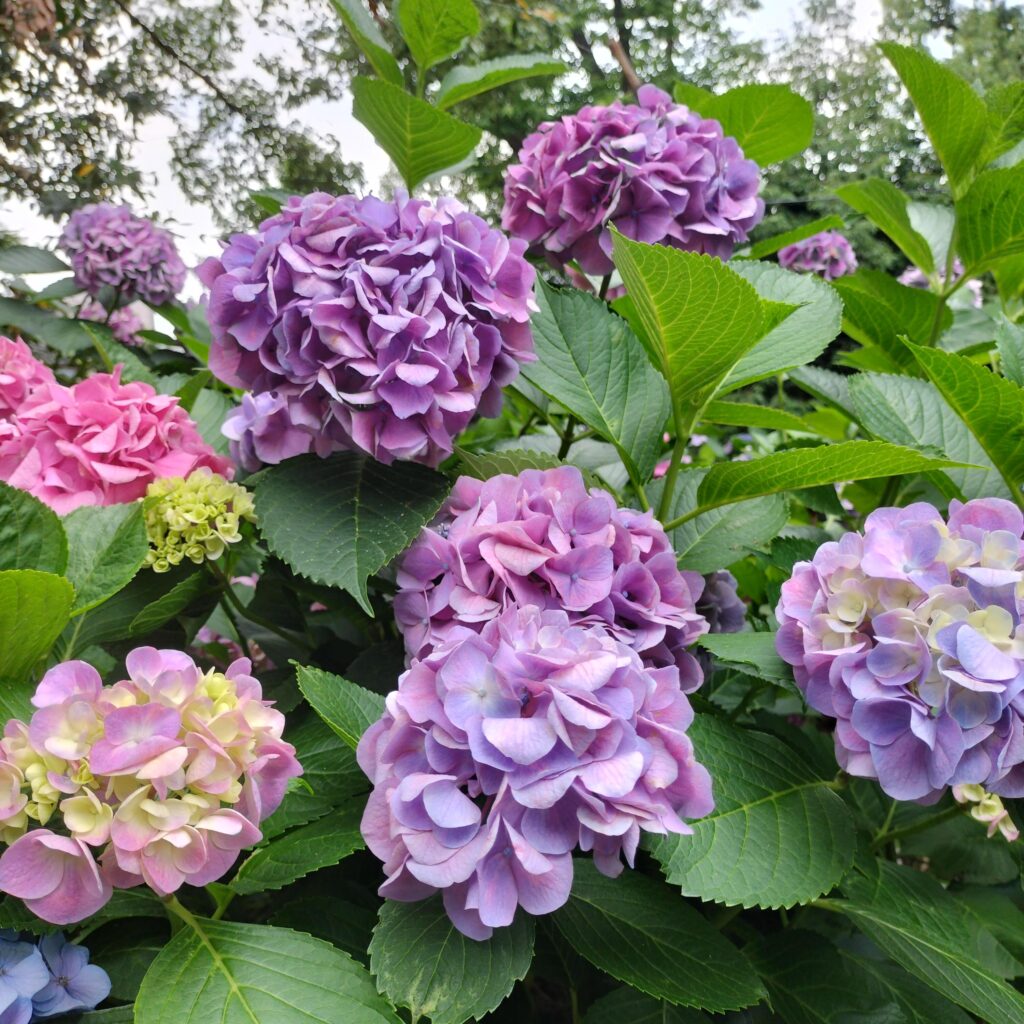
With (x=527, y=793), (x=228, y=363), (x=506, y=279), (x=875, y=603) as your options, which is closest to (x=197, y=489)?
(x=228, y=363)

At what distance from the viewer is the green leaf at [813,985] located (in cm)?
70

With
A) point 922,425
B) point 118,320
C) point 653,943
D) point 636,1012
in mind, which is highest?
point 922,425

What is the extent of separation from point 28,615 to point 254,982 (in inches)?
10.5

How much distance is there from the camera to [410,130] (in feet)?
Answer: 2.90

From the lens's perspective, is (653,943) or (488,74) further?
(488,74)

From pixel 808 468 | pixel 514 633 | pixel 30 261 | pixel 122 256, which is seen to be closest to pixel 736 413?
pixel 808 468

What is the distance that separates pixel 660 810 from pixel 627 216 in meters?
0.68

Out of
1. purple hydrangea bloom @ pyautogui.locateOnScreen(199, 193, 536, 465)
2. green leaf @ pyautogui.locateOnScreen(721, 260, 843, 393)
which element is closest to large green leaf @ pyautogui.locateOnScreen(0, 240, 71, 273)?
purple hydrangea bloom @ pyautogui.locateOnScreen(199, 193, 536, 465)

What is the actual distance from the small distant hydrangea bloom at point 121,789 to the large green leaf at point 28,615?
0.08m

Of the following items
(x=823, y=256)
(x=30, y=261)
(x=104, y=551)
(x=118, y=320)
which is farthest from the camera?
(x=118, y=320)

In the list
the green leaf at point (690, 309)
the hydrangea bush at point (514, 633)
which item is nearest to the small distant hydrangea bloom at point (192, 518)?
the hydrangea bush at point (514, 633)

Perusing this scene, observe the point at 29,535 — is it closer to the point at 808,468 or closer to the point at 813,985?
the point at 808,468

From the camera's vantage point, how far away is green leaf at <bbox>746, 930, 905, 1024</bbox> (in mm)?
703

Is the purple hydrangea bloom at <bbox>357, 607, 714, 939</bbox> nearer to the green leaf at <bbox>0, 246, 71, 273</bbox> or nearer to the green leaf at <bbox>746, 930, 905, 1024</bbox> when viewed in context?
the green leaf at <bbox>746, 930, 905, 1024</bbox>
